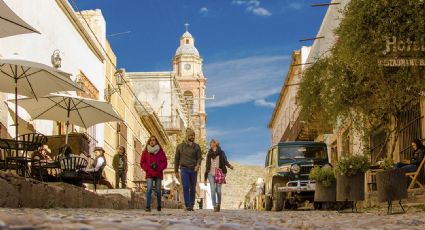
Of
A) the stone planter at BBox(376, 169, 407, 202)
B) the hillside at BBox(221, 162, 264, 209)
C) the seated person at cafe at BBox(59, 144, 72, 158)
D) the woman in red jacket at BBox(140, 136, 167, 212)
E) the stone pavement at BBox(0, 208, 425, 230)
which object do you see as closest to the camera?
the stone pavement at BBox(0, 208, 425, 230)

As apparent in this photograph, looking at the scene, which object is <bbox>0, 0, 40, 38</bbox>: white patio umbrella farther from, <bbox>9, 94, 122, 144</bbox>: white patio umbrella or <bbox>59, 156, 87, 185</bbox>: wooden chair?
<bbox>9, 94, 122, 144</bbox>: white patio umbrella

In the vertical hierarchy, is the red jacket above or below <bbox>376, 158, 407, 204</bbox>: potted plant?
above

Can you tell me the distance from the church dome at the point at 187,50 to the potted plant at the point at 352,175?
84.5m

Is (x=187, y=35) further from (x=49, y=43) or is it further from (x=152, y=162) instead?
(x=152, y=162)

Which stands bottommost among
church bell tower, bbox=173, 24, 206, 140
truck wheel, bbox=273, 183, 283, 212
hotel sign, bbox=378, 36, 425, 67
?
truck wheel, bbox=273, 183, 283, 212

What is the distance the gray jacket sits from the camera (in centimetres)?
1279

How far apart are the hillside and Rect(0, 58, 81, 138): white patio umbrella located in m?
81.5

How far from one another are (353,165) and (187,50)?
8562 cm

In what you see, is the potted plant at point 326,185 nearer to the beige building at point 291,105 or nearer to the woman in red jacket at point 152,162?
the woman in red jacket at point 152,162

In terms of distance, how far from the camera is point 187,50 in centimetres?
9669

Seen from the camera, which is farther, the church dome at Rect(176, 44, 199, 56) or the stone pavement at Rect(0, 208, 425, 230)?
the church dome at Rect(176, 44, 199, 56)

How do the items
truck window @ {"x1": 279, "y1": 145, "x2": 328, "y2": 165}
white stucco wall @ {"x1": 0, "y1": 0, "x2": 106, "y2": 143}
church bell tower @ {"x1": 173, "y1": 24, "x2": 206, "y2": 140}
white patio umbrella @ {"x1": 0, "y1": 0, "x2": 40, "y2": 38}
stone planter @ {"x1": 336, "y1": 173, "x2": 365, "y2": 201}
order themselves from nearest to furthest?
white patio umbrella @ {"x1": 0, "y1": 0, "x2": 40, "y2": 38} < stone planter @ {"x1": 336, "y1": 173, "x2": 365, "y2": 201} < white stucco wall @ {"x1": 0, "y1": 0, "x2": 106, "y2": 143} < truck window @ {"x1": 279, "y1": 145, "x2": 328, "y2": 165} < church bell tower @ {"x1": 173, "y1": 24, "x2": 206, "y2": 140}

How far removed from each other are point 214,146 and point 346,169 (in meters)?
2.98

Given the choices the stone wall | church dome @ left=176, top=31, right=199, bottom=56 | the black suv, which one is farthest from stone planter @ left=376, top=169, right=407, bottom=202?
church dome @ left=176, top=31, right=199, bottom=56
